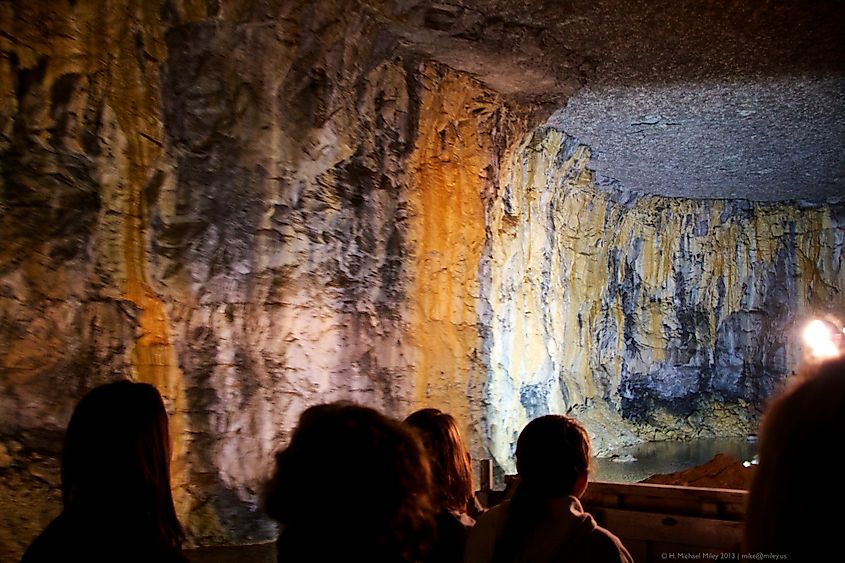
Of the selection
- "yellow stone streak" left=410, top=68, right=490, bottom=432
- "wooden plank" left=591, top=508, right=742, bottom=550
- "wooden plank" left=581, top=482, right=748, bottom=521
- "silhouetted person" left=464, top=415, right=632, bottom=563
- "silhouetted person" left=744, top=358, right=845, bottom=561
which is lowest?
"wooden plank" left=591, top=508, right=742, bottom=550

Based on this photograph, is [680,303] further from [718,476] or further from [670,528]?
[670,528]

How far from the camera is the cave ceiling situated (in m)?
5.84

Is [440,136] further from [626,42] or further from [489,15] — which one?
[626,42]

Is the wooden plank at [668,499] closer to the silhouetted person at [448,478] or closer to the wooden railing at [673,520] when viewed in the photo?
the wooden railing at [673,520]

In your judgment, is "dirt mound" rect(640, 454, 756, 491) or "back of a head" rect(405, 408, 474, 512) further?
"dirt mound" rect(640, 454, 756, 491)

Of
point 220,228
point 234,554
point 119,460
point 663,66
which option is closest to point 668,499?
point 119,460

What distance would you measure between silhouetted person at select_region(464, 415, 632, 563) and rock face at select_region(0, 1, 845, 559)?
151 inches

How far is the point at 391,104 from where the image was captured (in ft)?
21.1

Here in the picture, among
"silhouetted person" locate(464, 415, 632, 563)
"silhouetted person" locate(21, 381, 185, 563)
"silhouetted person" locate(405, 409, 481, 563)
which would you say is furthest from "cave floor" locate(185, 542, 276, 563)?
"silhouetted person" locate(21, 381, 185, 563)

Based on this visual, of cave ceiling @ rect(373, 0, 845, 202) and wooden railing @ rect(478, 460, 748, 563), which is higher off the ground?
cave ceiling @ rect(373, 0, 845, 202)

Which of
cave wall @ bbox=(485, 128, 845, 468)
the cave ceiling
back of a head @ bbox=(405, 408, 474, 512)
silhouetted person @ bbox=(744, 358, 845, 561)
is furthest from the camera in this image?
cave wall @ bbox=(485, 128, 845, 468)

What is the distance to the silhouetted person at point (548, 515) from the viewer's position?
1931mm

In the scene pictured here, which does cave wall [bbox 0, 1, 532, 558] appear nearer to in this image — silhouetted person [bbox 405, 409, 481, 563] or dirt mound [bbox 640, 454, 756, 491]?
dirt mound [bbox 640, 454, 756, 491]

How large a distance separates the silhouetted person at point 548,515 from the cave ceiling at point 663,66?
443 centimetres
